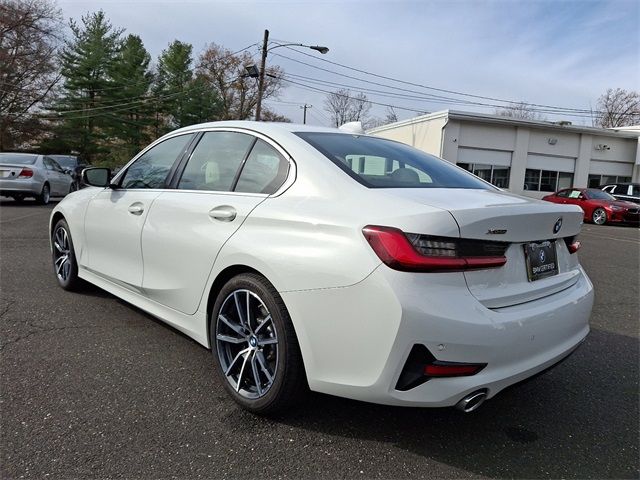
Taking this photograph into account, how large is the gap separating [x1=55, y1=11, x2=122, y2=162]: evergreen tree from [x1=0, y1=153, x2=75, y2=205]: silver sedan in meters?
30.3

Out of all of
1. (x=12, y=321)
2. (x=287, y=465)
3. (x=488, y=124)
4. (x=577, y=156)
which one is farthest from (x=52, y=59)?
(x=287, y=465)

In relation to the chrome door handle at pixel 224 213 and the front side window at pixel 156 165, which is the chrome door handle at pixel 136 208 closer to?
the front side window at pixel 156 165

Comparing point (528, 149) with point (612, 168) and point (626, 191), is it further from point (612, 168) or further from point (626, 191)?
point (626, 191)

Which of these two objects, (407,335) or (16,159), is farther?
(16,159)

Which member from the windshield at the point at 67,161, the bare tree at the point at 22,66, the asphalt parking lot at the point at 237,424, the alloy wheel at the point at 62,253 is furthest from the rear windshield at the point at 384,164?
the bare tree at the point at 22,66

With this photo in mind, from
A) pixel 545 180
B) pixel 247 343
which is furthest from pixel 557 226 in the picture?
pixel 545 180

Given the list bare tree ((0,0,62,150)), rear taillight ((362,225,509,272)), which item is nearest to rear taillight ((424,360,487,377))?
rear taillight ((362,225,509,272))

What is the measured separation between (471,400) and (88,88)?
46995 millimetres

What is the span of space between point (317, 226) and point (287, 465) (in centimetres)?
106

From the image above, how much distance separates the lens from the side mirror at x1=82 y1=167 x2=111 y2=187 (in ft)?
13.0

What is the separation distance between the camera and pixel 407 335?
190 cm

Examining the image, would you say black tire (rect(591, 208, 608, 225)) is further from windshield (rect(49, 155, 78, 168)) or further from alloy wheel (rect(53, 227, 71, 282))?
windshield (rect(49, 155, 78, 168))

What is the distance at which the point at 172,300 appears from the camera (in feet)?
9.96

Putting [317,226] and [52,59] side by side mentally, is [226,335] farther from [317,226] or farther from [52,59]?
[52,59]
